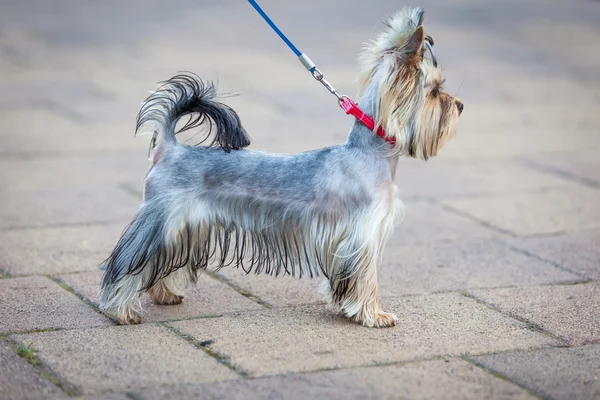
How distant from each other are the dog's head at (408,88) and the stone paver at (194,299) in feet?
4.44

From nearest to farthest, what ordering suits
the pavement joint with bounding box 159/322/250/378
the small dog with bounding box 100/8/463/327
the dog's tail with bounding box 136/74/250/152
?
the pavement joint with bounding box 159/322/250/378 < the small dog with bounding box 100/8/463/327 < the dog's tail with bounding box 136/74/250/152

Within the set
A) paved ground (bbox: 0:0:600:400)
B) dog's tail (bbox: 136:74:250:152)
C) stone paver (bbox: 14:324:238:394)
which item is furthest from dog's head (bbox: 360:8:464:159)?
stone paver (bbox: 14:324:238:394)

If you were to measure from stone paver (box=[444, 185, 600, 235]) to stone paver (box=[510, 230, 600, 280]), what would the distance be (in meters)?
0.18

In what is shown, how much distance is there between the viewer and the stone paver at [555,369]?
14.3ft

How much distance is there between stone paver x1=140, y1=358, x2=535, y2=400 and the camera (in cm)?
416

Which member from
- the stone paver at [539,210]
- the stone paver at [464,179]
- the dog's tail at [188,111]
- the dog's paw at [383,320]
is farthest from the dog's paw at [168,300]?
the stone paver at [464,179]

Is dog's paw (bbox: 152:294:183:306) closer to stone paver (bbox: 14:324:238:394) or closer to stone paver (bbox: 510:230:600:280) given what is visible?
stone paver (bbox: 14:324:238:394)

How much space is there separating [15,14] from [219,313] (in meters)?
13.2

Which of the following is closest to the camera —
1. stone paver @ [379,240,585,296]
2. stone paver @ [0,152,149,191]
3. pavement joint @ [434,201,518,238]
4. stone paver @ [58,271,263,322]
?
stone paver @ [58,271,263,322]

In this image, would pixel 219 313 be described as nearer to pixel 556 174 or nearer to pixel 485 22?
pixel 556 174

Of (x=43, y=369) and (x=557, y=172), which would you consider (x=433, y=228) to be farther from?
(x=43, y=369)

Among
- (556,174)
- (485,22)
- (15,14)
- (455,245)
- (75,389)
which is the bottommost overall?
(75,389)

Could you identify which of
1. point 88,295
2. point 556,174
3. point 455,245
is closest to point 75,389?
point 88,295

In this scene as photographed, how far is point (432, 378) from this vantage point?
174 inches
